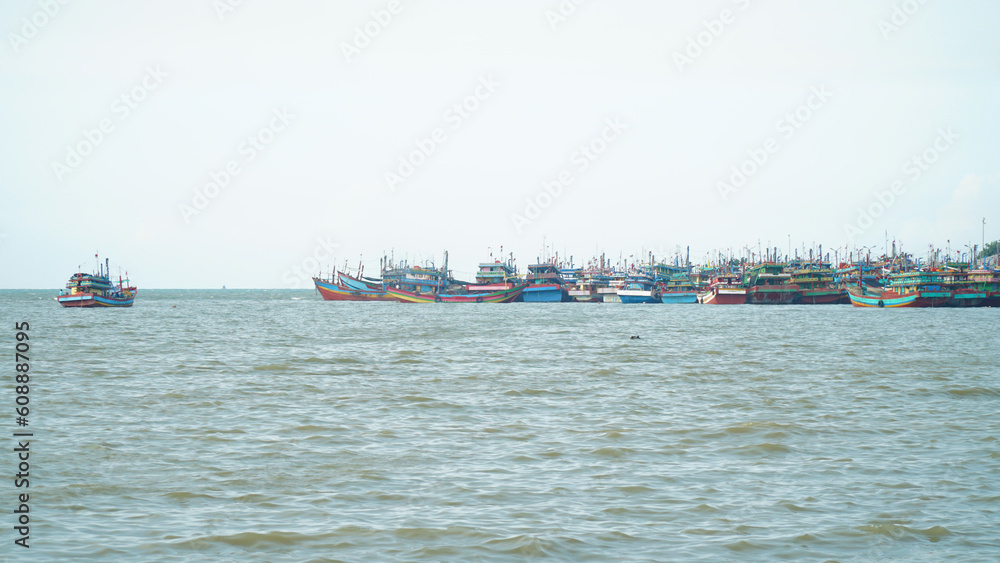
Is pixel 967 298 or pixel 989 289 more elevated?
pixel 989 289

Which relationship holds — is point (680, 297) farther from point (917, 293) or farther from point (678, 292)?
point (917, 293)

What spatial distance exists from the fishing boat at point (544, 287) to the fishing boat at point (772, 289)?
110 ft

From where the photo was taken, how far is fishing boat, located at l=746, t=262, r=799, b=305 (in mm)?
109688

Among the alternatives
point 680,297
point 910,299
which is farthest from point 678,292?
point 910,299

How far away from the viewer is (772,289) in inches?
4306

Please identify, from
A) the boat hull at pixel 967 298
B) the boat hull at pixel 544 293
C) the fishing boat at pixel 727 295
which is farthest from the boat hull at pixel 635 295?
the boat hull at pixel 967 298

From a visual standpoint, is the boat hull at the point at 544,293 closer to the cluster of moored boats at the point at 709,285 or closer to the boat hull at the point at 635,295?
the cluster of moored boats at the point at 709,285

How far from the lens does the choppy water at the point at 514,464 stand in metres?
8.48

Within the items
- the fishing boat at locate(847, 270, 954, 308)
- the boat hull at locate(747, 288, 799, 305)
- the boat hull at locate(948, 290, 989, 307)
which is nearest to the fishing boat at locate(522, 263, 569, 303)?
the boat hull at locate(747, 288, 799, 305)

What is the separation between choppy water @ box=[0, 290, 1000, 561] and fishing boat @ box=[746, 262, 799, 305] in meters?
86.9

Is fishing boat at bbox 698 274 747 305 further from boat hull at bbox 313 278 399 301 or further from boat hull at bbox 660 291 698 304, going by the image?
boat hull at bbox 313 278 399 301

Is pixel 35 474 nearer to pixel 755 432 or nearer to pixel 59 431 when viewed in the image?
pixel 59 431

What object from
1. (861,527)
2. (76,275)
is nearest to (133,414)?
(861,527)

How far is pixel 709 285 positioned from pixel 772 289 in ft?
60.4
